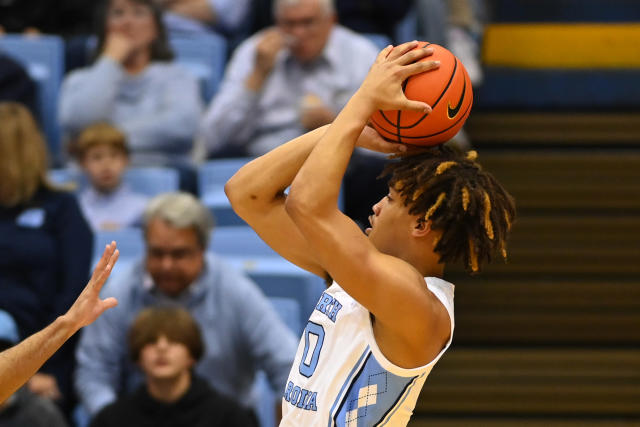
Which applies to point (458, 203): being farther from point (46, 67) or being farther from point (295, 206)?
point (46, 67)

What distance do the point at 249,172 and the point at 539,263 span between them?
3368 mm

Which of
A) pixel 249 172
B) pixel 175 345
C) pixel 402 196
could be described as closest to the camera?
pixel 402 196

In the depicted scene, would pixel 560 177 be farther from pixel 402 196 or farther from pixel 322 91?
pixel 402 196

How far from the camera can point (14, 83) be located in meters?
5.67

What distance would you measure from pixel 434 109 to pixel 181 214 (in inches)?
90.9

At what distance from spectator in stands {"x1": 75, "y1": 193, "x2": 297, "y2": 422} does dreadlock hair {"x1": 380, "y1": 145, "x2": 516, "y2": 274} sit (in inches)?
83.2

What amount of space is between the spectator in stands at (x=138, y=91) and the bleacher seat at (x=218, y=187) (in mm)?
280

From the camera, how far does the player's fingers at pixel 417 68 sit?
2.49 metres

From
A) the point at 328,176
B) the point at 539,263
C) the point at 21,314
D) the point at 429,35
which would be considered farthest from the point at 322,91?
the point at 328,176

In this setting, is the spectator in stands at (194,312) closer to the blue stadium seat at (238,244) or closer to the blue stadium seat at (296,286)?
the blue stadium seat at (296,286)

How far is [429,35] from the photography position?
588 cm

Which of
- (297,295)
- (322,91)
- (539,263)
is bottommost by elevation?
(539,263)

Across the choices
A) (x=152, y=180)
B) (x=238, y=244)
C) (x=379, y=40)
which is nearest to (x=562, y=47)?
(x=379, y=40)

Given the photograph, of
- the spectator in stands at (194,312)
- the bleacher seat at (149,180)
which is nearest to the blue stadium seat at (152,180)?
the bleacher seat at (149,180)
